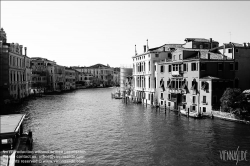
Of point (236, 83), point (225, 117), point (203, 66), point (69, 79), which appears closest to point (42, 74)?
point (69, 79)

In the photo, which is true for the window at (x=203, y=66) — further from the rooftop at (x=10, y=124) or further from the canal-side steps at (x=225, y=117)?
the rooftop at (x=10, y=124)

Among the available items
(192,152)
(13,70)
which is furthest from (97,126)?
(13,70)

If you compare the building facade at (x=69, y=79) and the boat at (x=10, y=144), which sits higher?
the building facade at (x=69, y=79)

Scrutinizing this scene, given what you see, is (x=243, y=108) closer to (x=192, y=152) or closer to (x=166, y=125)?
(x=166, y=125)

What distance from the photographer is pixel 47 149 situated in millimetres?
21391

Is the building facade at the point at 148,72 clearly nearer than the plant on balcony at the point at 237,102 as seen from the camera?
No

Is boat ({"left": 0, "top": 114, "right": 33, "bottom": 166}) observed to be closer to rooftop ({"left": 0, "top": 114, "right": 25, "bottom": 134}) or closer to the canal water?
rooftop ({"left": 0, "top": 114, "right": 25, "bottom": 134})

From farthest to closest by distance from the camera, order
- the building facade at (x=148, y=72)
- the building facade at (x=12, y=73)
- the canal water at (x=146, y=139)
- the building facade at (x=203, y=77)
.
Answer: the building facade at (x=12, y=73), the building facade at (x=148, y=72), the building facade at (x=203, y=77), the canal water at (x=146, y=139)

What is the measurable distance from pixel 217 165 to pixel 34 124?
24269 mm

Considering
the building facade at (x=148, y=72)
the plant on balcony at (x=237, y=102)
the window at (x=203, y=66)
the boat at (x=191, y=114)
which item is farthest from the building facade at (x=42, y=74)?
the plant on balcony at (x=237, y=102)

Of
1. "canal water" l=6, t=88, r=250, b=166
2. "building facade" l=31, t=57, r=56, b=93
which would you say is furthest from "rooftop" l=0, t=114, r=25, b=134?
"building facade" l=31, t=57, r=56, b=93

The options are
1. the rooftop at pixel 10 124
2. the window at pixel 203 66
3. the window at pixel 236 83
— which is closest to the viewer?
the rooftop at pixel 10 124

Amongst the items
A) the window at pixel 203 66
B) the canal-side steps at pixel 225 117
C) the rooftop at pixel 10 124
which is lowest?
the canal-side steps at pixel 225 117

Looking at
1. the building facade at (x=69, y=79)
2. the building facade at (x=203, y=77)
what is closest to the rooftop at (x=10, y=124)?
the building facade at (x=203, y=77)
